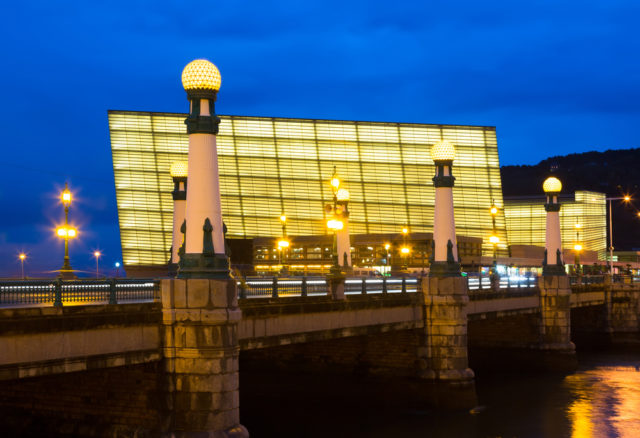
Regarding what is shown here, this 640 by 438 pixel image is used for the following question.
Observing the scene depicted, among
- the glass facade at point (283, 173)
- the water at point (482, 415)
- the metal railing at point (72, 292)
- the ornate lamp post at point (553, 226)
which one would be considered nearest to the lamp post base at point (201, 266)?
the metal railing at point (72, 292)

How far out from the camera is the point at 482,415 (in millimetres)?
31750

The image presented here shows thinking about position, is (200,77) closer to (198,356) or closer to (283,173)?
(198,356)

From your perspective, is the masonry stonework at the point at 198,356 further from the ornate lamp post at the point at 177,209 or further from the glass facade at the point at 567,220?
the glass facade at the point at 567,220

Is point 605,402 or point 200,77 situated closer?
point 200,77

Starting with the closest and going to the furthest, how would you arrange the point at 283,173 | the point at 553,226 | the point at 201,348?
the point at 201,348
the point at 553,226
the point at 283,173

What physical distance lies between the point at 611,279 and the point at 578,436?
38979 mm

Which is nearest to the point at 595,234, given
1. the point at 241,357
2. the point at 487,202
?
the point at 487,202

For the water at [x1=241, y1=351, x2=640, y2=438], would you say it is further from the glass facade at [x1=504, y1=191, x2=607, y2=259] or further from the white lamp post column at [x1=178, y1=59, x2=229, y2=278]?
the glass facade at [x1=504, y1=191, x2=607, y2=259]

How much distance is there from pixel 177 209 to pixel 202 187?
755 centimetres

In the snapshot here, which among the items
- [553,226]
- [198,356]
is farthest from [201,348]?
[553,226]

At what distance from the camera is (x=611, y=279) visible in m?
66.2

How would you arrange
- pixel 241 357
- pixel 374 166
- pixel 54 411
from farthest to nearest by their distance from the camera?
pixel 374 166
pixel 241 357
pixel 54 411

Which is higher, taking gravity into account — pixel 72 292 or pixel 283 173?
pixel 283 173

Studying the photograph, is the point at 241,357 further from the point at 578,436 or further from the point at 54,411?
the point at 54,411
